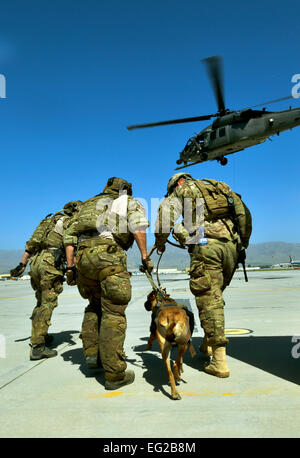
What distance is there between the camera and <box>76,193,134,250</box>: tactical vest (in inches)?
132

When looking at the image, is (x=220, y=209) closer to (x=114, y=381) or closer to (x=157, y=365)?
(x=157, y=365)

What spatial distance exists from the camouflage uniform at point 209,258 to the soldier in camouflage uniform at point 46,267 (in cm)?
146

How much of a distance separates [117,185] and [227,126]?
54.0ft

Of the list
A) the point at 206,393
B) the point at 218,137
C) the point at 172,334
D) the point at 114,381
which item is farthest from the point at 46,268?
the point at 218,137

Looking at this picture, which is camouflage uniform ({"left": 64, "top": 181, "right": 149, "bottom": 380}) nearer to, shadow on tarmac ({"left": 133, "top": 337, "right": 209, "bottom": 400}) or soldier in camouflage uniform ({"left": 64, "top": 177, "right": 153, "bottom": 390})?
soldier in camouflage uniform ({"left": 64, "top": 177, "right": 153, "bottom": 390})

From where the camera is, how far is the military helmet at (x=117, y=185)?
11.9ft

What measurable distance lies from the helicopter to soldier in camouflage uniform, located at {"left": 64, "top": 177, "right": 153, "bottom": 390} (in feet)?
51.2

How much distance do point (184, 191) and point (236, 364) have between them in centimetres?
193

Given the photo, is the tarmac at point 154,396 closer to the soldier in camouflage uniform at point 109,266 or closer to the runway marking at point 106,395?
the runway marking at point 106,395

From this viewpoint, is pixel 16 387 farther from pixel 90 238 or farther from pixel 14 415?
pixel 90 238

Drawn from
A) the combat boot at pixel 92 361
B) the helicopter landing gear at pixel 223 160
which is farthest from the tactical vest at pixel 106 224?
the helicopter landing gear at pixel 223 160

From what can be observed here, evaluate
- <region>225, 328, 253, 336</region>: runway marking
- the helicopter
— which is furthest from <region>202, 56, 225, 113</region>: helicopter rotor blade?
<region>225, 328, 253, 336</region>: runway marking

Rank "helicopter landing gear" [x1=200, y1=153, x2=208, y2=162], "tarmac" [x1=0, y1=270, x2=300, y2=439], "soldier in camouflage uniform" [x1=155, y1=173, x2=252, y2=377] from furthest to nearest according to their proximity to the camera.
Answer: "helicopter landing gear" [x1=200, y1=153, x2=208, y2=162] < "soldier in camouflage uniform" [x1=155, y1=173, x2=252, y2=377] < "tarmac" [x1=0, y1=270, x2=300, y2=439]
